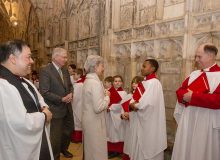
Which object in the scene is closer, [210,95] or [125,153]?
[210,95]

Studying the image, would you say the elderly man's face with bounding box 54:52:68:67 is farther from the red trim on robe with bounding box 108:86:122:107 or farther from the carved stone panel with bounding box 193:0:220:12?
the carved stone panel with bounding box 193:0:220:12

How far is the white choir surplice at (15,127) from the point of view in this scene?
7.75ft

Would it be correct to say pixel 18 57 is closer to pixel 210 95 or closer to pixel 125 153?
pixel 210 95

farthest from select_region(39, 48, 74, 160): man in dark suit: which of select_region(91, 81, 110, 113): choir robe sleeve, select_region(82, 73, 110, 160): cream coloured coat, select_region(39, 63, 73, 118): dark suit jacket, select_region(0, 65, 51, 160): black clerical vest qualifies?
select_region(0, 65, 51, 160): black clerical vest

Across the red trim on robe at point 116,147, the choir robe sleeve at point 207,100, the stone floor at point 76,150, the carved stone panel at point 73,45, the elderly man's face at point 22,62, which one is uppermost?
the carved stone panel at point 73,45

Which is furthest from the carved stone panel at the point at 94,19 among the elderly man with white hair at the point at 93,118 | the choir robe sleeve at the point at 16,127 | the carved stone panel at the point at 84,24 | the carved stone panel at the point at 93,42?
the choir robe sleeve at the point at 16,127

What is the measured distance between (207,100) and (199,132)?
49 cm

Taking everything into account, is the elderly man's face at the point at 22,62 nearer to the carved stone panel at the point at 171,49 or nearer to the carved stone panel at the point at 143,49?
the carved stone panel at the point at 171,49

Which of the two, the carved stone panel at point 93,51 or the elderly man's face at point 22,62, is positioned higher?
the carved stone panel at point 93,51

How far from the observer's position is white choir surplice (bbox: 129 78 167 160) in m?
4.34

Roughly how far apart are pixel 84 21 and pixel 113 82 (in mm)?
3211

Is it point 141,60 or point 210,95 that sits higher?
point 141,60

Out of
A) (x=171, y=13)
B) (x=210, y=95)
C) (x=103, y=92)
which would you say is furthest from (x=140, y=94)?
(x=171, y=13)

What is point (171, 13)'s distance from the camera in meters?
5.21
